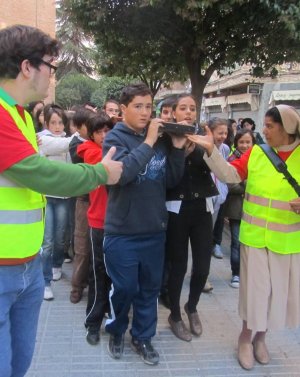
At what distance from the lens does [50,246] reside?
14.0 feet

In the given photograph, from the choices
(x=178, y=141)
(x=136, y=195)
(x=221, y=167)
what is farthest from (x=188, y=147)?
(x=136, y=195)

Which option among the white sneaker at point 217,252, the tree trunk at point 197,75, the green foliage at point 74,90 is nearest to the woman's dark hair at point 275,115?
the white sneaker at point 217,252

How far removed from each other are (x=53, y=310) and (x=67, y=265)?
132 centimetres

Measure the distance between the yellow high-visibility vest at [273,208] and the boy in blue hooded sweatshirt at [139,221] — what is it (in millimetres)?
528

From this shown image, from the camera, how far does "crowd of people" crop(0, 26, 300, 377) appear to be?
1.80 meters

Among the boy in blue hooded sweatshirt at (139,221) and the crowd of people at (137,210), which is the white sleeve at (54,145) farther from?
the boy in blue hooded sweatshirt at (139,221)

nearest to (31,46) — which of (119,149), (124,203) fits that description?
(119,149)

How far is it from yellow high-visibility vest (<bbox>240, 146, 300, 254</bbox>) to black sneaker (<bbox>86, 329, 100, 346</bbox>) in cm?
136

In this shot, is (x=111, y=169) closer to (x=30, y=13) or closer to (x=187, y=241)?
(x=187, y=241)

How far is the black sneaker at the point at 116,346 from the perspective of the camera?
314 cm

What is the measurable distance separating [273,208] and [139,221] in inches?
34.6

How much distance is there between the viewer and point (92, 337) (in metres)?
3.34

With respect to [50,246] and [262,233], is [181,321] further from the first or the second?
[50,246]

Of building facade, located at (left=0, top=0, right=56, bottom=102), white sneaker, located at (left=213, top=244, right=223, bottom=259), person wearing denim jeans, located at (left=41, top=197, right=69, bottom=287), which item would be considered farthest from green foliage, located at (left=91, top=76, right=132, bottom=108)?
person wearing denim jeans, located at (left=41, top=197, right=69, bottom=287)
